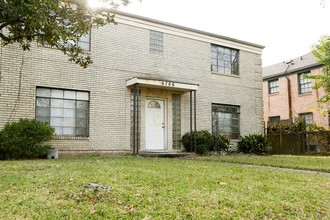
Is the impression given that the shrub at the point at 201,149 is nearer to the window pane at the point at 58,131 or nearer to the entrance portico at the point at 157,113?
the entrance portico at the point at 157,113

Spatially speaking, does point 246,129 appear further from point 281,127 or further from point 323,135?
point 323,135

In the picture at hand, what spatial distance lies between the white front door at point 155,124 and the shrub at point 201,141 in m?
1.02

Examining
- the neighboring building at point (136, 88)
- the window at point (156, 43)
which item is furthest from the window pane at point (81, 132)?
the window at point (156, 43)

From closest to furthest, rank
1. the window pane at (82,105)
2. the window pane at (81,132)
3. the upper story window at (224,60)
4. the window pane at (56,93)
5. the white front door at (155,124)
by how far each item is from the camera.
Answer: the window pane at (56,93)
the window pane at (81,132)
the window pane at (82,105)
the white front door at (155,124)
the upper story window at (224,60)

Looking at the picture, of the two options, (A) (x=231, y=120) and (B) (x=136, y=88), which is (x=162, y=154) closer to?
(B) (x=136, y=88)

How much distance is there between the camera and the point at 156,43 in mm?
13758

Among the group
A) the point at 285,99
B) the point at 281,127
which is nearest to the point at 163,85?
the point at 281,127

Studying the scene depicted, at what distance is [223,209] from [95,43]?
32.6ft

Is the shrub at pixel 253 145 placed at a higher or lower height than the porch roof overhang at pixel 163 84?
lower

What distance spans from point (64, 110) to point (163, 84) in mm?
3945

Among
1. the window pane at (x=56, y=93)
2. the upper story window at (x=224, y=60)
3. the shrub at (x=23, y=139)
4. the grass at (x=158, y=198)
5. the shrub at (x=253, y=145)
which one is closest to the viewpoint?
the grass at (x=158, y=198)

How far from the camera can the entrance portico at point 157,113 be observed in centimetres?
1248

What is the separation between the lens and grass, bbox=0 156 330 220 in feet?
11.3

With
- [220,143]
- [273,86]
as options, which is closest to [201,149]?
[220,143]
